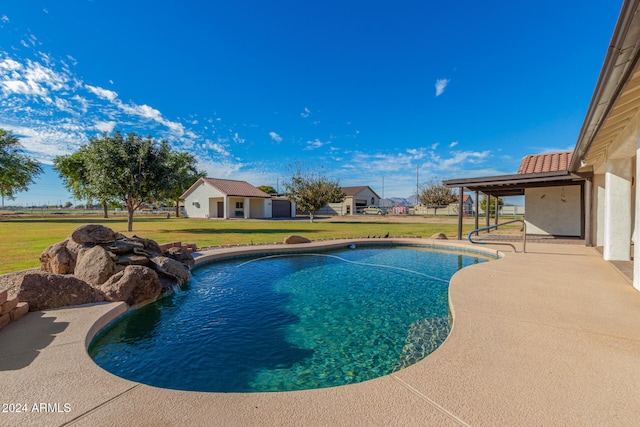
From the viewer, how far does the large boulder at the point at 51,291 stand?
3.91m

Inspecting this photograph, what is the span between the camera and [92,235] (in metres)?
6.25

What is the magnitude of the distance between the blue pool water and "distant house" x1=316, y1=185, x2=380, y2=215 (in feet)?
127

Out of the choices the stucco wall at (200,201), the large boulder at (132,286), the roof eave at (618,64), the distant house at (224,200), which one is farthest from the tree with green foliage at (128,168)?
the roof eave at (618,64)

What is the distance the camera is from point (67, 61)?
1675 centimetres

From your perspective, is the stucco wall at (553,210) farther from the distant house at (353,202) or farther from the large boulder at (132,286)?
the distant house at (353,202)

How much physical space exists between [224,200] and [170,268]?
90.9 ft

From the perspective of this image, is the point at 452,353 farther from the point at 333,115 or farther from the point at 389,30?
the point at 333,115

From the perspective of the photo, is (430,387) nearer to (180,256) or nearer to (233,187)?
(180,256)

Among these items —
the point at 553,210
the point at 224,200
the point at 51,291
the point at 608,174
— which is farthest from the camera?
the point at 224,200

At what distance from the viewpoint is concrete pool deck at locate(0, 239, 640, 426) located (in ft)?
5.85

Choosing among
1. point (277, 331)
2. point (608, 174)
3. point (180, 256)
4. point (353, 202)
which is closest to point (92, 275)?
point (180, 256)

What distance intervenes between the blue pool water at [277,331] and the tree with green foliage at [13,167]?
110 ft

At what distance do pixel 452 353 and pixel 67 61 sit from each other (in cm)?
2347

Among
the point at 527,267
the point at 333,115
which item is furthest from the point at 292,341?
the point at 333,115
